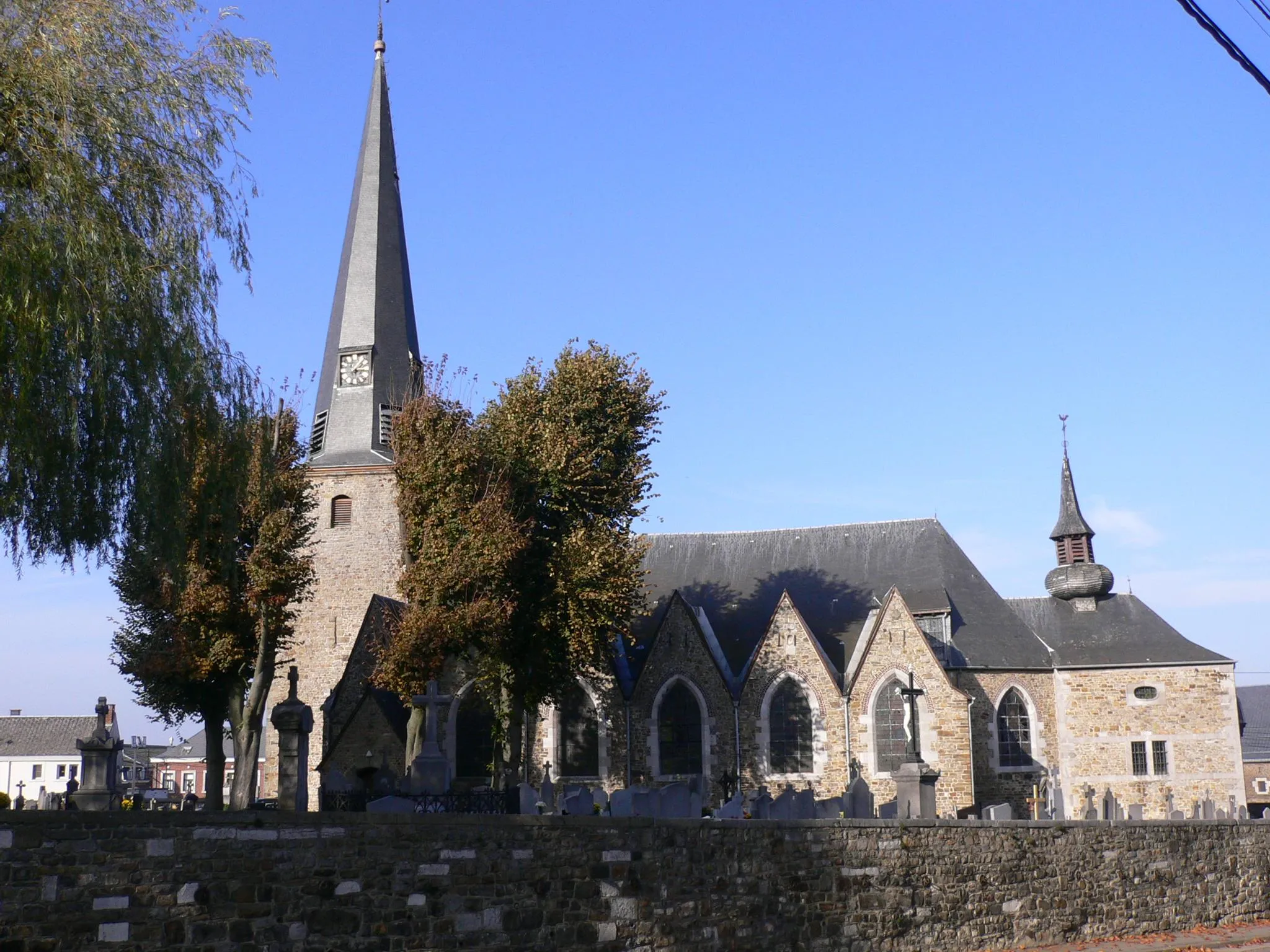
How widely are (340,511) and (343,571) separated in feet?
5.40

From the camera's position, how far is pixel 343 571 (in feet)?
112

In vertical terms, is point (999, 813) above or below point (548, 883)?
above

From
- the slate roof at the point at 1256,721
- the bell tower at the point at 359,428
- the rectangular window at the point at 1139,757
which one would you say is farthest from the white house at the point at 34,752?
the slate roof at the point at 1256,721

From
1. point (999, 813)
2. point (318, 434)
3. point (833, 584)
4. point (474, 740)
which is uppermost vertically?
point (318, 434)

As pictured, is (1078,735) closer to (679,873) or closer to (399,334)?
(399,334)

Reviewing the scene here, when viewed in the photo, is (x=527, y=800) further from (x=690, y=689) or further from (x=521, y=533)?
(x=690, y=689)

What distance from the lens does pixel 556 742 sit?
35.2m

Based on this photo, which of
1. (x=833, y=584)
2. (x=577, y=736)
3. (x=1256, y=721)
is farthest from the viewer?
(x=1256, y=721)

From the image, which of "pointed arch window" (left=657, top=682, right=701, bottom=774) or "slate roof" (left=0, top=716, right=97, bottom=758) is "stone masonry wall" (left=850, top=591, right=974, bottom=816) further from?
"slate roof" (left=0, top=716, right=97, bottom=758)

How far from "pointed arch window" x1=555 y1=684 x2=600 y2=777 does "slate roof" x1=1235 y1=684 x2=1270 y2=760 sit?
2216 inches

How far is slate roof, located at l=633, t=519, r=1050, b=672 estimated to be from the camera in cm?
3688

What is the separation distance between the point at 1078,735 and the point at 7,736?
54.6 m

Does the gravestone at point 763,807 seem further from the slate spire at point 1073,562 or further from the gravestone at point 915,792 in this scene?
the slate spire at point 1073,562

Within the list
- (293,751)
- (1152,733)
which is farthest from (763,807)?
(1152,733)
